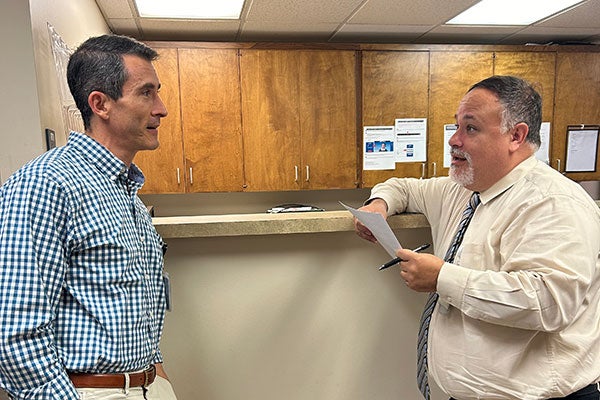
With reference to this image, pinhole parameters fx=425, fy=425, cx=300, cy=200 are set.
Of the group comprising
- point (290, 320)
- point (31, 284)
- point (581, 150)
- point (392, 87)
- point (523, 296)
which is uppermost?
point (392, 87)

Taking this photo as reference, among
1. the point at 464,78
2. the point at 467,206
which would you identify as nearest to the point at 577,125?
the point at 464,78

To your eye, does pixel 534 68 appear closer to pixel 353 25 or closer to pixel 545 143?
pixel 545 143

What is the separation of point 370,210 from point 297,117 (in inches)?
93.4

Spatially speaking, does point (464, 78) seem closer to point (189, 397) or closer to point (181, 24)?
point (181, 24)

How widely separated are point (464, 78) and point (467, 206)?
287 cm

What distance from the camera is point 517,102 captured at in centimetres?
118

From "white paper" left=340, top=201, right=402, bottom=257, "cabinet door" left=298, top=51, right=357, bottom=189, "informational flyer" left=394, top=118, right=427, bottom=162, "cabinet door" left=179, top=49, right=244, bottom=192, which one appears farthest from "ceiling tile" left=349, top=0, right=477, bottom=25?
"white paper" left=340, top=201, right=402, bottom=257

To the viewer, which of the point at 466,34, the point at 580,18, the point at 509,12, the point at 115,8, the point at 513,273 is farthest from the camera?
the point at 466,34

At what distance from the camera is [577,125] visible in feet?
12.9

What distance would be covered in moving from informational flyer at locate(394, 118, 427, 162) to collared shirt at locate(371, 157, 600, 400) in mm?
2600

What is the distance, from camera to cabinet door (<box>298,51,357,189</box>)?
360cm

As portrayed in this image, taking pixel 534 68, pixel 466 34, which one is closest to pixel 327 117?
pixel 466 34

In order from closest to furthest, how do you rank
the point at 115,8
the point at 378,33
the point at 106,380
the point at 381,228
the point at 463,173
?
the point at 106,380, the point at 381,228, the point at 463,173, the point at 115,8, the point at 378,33

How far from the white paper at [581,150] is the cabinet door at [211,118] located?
120 inches
